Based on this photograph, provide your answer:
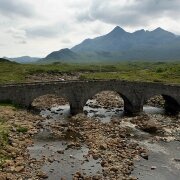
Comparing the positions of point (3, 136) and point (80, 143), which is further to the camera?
point (80, 143)

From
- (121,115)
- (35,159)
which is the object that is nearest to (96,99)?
(121,115)

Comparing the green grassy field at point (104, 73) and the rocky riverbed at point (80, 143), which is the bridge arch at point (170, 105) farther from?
the green grassy field at point (104, 73)

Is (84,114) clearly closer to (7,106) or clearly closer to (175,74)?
(7,106)

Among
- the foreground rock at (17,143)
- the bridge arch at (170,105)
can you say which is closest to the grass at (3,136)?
the foreground rock at (17,143)

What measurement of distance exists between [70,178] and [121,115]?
2770 centimetres

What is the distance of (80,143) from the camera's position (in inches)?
1551

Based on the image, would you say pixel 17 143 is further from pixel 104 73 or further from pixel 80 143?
pixel 104 73

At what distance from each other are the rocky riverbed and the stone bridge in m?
2.46

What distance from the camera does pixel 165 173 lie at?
3189 centimetres

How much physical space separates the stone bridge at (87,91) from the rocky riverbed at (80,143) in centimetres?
246

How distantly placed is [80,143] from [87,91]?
53.2ft

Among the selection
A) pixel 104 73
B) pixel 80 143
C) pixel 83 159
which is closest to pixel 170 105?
pixel 80 143

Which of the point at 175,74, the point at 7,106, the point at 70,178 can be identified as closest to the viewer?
the point at 70,178

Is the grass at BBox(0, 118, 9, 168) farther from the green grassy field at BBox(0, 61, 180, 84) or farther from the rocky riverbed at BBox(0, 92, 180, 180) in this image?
the green grassy field at BBox(0, 61, 180, 84)
